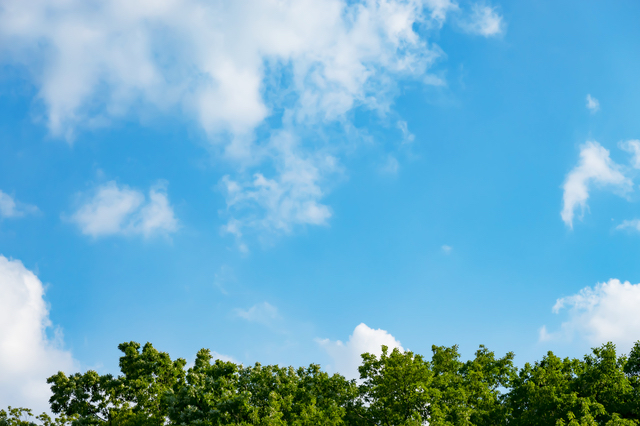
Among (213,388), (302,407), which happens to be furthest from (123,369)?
(302,407)

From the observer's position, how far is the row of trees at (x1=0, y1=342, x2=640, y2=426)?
30.7 meters

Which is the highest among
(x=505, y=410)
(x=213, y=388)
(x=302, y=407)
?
(x=213, y=388)

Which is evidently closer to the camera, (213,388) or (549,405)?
(549,405)

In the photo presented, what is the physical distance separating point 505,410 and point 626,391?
764 centimetres

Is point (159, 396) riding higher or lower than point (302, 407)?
higher

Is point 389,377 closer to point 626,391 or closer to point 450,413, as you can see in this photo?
point 450,413

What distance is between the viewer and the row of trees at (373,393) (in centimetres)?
3072

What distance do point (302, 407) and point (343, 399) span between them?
5215mm

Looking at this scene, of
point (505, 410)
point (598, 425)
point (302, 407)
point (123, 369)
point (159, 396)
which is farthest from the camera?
point (123, 369)

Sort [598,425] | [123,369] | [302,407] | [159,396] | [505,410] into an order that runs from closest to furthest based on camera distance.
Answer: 1. [598,425]
2. [302,407]
3. [505,410]
4. [159,396]
5. [123,369]

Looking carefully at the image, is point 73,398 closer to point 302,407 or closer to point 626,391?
point 302,407

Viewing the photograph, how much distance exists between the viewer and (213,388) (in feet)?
109

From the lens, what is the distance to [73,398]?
42250 mm

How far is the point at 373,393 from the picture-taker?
115 feet
